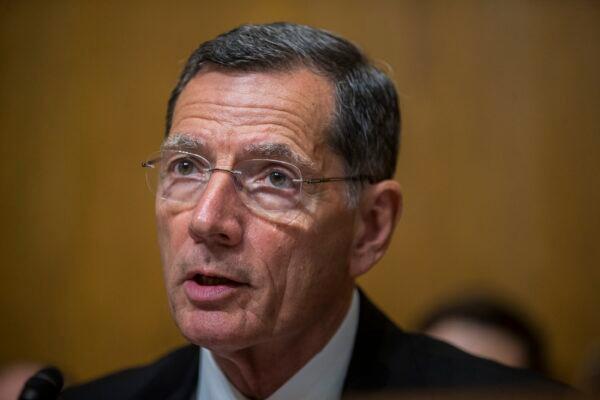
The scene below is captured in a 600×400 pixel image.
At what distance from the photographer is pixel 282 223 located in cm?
188

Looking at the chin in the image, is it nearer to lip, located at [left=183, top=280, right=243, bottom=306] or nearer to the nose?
lip, located at [left=183, top=280, right=243, bottom=306]

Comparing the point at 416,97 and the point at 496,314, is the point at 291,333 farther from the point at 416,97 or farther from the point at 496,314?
the point at 416,97

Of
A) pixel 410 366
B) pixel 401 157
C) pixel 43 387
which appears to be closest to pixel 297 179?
pixel 410 366

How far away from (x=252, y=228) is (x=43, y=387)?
2.00 feet

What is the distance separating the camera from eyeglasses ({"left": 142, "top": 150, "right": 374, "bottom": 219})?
1.88 m

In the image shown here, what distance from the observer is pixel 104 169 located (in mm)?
3986

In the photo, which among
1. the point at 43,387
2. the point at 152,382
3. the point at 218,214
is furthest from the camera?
the point at 152,382

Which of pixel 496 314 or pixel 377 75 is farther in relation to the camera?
pixel 496 314

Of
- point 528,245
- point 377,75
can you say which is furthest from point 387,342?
point 528,245

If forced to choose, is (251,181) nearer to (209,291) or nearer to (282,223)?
(282,223)

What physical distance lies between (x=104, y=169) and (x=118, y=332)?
0.88 metres

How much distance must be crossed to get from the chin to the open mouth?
0.07 m

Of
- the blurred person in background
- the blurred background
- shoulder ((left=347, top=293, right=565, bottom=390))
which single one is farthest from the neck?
the blurred background

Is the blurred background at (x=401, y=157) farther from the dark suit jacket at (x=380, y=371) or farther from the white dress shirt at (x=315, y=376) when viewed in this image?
the white dress shirt at (x=315, y=376)
